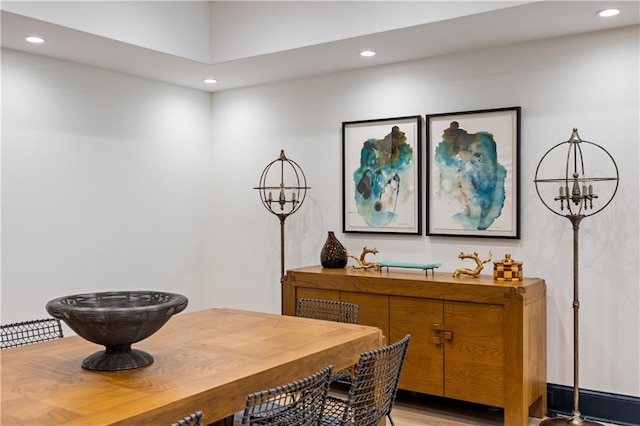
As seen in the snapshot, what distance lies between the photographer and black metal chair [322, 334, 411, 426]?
218cm

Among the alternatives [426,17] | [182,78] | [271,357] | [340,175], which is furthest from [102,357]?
[182,78]

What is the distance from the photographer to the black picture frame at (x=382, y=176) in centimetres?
436

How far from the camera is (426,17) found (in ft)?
11.7

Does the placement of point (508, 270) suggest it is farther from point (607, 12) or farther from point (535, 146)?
point (607, 12)

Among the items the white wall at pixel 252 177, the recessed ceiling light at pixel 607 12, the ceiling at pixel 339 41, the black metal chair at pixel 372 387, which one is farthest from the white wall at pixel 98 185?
the recessed ceiling light at pixel 607 12

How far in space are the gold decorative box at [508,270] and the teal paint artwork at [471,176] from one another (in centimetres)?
41

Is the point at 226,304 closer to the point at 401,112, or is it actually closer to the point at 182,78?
the point at 182,78

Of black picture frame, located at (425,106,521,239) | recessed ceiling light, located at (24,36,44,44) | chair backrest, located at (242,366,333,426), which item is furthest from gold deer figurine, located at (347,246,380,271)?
recessed ceiling light, located at (24,36,44,44)

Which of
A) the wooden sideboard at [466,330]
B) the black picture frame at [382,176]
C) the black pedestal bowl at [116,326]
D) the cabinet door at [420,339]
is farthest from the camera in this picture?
the black picture frame at [382,176]

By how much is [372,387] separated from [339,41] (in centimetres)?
240

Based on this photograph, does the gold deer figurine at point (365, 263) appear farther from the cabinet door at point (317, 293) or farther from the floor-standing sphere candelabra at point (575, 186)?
the floor-standing sphere candelabra at point (575, 186)

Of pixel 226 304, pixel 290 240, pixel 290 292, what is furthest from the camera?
pixel 226 304

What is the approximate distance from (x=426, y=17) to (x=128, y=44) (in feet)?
6.12

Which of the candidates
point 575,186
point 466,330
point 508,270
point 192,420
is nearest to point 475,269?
point 508,270
